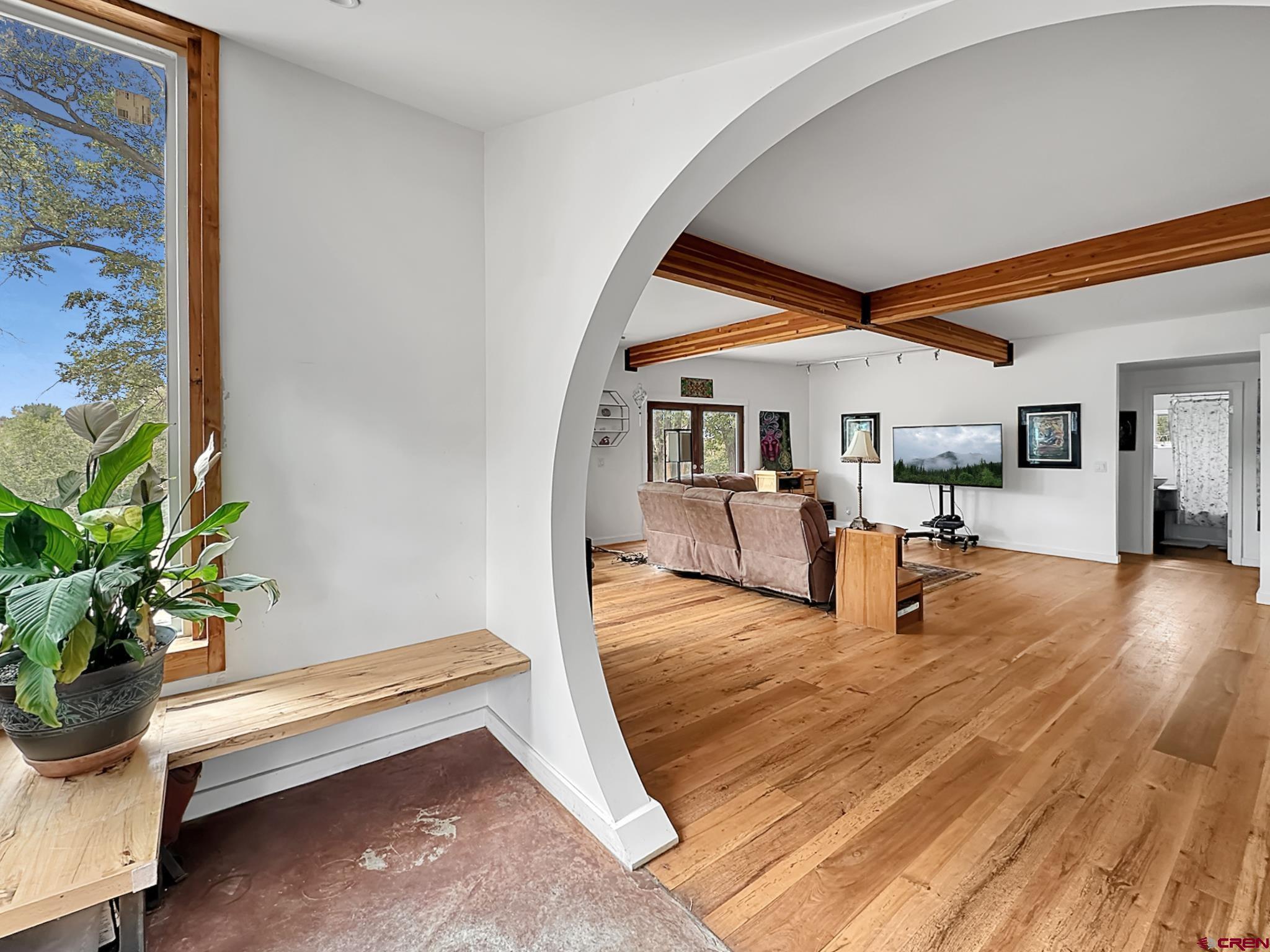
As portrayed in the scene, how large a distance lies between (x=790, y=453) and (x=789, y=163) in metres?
6.97

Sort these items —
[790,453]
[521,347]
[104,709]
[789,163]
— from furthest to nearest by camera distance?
1. [790,453]
2. [789,163]
3. [521,347]
4. [104,709]

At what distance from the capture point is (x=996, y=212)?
3232 mm

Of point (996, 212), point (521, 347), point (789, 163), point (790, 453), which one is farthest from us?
point (790, 453)

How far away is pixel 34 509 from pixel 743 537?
4420mm

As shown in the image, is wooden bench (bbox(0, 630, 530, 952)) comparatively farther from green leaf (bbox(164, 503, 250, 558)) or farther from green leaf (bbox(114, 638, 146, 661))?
green leaf (bbox(164, 503, 250, 558))

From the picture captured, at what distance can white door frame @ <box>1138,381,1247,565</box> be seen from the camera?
20.2 ft

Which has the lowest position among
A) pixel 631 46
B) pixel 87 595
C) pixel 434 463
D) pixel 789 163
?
pixel 87 595

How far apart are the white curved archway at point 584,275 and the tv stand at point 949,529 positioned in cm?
615

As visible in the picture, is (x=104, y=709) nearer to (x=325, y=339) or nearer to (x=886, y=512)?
(x=325, y=339)

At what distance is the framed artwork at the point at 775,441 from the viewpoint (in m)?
8.96

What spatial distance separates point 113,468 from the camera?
1395 millimetres

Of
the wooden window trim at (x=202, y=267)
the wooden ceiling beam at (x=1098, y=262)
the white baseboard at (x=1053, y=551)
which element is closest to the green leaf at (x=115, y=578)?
the wooden window trim at (x=202, y=267)

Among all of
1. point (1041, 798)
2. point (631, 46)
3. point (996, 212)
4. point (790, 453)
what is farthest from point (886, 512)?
point (631, 46)

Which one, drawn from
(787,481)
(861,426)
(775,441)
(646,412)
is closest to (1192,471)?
(861,426)
